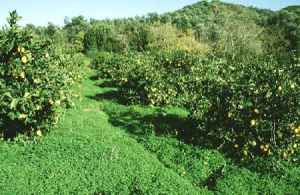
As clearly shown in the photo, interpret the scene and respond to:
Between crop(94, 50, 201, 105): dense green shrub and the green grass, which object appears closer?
the green grass

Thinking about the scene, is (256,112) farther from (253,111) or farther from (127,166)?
(127,166)

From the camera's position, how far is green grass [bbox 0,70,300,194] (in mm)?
8680

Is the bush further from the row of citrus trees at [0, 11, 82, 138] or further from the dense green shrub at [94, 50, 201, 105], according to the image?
the row of citrus trees at [0, 11, 82, 138]

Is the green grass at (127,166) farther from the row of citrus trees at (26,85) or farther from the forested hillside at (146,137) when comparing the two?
the row of citrus trees at (26,85)

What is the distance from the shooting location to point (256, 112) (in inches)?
432

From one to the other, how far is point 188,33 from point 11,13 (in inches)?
1348

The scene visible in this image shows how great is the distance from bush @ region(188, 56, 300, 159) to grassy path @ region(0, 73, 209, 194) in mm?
2298

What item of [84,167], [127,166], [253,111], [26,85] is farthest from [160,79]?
[84,167]

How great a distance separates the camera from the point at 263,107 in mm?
11023

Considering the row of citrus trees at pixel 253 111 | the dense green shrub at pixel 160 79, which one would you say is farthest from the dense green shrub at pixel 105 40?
the row of citrus trees at pixel 253 111

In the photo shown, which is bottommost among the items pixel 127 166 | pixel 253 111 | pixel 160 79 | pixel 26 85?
pixel 127 166

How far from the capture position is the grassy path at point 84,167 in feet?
27.8

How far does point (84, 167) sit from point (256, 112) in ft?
16.1

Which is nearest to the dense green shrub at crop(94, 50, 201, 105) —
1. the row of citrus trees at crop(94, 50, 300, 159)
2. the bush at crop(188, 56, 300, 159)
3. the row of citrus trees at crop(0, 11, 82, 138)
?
the row of citrus trees at crop(94, 50, 300, 159)
